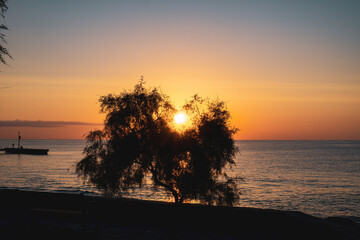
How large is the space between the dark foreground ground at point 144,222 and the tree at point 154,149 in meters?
4.80

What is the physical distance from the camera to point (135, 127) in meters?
19.8

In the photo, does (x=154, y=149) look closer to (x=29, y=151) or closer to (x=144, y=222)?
(x=144, y=222)

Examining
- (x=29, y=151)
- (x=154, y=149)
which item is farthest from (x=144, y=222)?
(x=29, y=151)

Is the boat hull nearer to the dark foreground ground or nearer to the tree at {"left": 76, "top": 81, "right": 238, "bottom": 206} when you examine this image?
the tree at {"left": 76, "top": 81, "right": 238, "bottom": 206}

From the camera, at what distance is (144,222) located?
1394 centimetres

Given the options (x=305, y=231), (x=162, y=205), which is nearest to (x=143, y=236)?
(x=162, y=205)

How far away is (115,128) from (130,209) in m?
6.74

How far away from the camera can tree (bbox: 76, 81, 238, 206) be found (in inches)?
770

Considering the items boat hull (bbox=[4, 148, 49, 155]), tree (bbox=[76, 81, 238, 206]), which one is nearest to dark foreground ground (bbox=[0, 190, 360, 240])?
tree (bbox=[76, 81, 238, 206])

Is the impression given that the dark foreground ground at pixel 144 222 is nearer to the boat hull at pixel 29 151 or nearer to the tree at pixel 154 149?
the tree at pixel 154 149

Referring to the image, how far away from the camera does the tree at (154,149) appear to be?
19562 mm

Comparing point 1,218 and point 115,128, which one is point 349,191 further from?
point 1,218

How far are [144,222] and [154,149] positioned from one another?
6.20m

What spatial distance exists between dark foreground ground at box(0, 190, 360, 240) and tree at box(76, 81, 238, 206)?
15.8 feet
